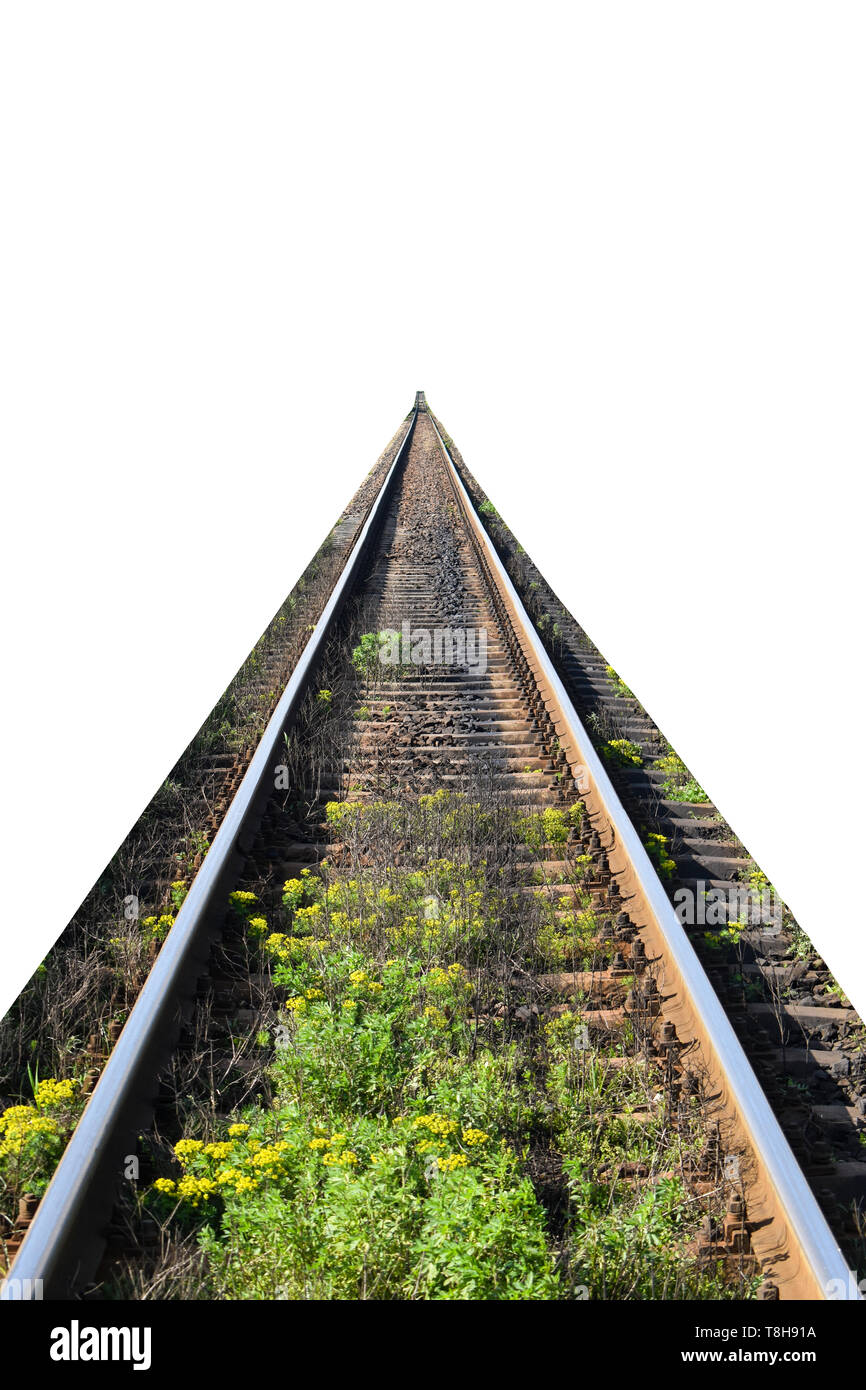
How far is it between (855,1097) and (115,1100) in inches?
110

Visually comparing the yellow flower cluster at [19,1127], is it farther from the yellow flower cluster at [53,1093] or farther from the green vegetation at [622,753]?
the green vegetation at [622,753]

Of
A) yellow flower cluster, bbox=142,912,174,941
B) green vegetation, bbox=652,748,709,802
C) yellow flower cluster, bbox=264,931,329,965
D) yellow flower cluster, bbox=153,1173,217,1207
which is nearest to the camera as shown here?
yellow flower cluster, bbox=153,1173,217,1207

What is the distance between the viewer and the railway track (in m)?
3.12

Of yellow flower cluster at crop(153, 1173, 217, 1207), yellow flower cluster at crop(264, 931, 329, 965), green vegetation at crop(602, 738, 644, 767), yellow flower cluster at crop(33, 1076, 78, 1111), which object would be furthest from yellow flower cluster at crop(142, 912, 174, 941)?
green vegetation at crop(602, 738, 644, 767)

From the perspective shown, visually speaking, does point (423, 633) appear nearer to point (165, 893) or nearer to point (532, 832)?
point (532, 832)

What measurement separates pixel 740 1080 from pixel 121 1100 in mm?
2135

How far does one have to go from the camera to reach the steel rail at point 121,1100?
282 cm

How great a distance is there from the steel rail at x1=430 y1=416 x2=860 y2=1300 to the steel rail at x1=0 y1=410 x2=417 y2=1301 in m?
2.03

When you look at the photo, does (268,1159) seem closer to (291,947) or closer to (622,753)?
(291,947)

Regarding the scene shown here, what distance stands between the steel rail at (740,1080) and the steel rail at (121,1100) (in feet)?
6.67

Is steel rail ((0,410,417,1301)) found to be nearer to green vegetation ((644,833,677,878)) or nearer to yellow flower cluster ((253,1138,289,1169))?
yellow flower cluster ((253,1138,289,1169))

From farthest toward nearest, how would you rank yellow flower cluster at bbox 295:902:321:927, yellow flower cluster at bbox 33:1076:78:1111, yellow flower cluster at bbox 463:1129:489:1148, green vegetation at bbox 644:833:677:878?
1. green vegetation at bbox 644:833:677:878
2. yellow flower cluster at bbox 295:902:321:927
3. yellow flower cluster at bbox 33:1076:78:1111
4. yellow flower cluster at bbox 463:1129:489:1148

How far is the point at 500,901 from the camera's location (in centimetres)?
487

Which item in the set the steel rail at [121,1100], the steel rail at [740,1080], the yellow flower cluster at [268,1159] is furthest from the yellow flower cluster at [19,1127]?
the steel rail at [740,1080]
